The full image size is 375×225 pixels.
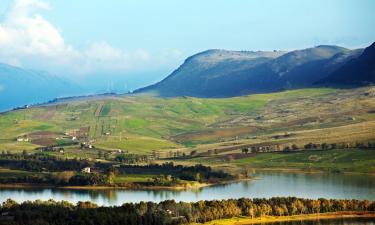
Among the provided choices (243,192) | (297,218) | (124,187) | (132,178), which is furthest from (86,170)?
(297,218)

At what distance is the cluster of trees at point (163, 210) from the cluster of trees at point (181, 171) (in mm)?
31118

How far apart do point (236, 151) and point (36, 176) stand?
4550 cm

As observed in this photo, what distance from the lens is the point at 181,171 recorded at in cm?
12031

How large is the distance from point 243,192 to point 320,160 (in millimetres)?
35961

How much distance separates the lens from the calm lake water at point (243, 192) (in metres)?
95.6

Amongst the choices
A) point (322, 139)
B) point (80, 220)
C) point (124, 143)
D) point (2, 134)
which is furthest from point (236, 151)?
point (80, 220)

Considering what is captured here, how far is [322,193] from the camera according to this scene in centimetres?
9706

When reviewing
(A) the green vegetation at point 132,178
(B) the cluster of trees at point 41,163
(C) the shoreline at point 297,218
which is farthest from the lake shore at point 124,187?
(C) the shoreline at point 297,218

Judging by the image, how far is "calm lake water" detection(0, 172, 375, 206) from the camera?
3765 inches

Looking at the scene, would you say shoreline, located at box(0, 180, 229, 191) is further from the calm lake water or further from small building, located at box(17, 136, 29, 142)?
small building, located at box(17, 136, 29, 142)

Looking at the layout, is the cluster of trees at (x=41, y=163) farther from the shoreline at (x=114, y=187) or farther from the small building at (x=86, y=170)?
the shoreline at (x=114, y=187)

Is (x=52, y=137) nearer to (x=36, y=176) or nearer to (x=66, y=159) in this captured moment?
(x=66, y=159)

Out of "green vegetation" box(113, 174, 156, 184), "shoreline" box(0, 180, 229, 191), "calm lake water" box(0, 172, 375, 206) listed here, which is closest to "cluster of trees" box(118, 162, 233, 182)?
"shoreline" box(0, 180, 229, 191)

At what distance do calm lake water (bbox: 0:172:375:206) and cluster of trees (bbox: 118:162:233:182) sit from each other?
17.5ft
